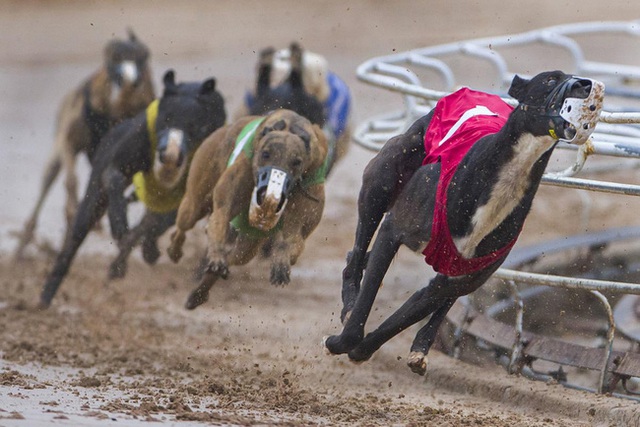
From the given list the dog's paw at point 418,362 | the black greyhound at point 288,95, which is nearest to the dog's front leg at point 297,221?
the dog's paw at point 418,362

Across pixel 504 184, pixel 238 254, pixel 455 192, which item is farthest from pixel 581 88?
pixel 238 254

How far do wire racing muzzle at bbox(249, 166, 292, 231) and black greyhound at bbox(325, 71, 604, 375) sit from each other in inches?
11.4

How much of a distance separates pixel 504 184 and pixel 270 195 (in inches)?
37.6

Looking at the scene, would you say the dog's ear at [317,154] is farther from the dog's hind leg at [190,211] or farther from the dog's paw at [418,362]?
the dog's paw at [418,362]

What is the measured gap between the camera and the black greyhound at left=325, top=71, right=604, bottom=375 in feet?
10.2

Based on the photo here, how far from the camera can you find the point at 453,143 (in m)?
3.46

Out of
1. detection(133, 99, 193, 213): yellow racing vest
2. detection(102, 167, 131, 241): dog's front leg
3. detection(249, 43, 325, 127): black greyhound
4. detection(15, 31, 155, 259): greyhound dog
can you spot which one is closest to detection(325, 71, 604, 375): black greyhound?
detection(249, 43, 325, 127): black greyhound

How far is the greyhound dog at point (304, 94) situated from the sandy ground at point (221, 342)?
0.80 metres

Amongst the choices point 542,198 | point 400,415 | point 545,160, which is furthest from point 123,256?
point 542,198

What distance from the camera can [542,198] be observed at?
328 inches

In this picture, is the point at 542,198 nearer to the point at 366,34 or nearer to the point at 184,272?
the point at 184,272

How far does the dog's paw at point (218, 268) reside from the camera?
162 inches

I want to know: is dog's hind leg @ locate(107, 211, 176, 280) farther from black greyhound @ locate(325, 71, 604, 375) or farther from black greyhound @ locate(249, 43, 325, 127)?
black greyhound @ locate(325, 71, 604, 375)

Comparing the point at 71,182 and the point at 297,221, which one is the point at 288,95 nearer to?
the point at 297,221
